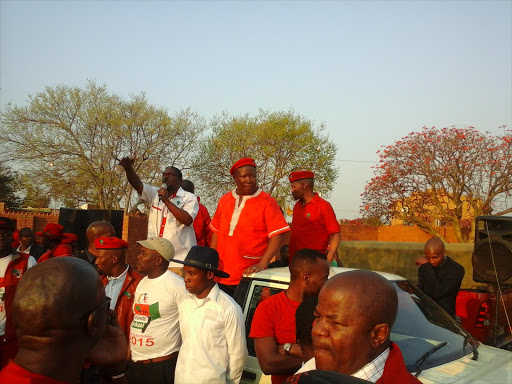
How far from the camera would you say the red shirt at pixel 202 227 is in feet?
21.4

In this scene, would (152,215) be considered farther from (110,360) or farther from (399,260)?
(399,260)

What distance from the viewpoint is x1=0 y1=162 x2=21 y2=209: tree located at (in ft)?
88.9

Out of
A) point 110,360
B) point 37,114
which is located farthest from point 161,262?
point 37,114

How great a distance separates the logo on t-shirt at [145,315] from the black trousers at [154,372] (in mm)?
289

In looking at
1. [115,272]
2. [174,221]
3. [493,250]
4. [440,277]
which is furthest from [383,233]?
[115,272]

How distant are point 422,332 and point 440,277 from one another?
2.67 meters

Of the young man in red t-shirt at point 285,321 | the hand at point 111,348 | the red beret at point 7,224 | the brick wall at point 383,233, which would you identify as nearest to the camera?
the hand at point 111,348

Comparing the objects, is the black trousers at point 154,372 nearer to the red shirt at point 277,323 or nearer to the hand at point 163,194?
the red shirt at point 277,323

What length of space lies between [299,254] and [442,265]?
3.78m

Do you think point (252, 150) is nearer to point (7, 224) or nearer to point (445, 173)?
point (445, 173)

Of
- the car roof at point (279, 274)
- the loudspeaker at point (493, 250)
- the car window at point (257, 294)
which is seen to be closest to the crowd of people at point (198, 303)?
the car roof at point (279, 274)

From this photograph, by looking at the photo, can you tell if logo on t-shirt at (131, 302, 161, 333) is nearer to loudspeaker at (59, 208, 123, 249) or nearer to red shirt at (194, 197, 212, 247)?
red shirt at (194, 197, 212, 247)

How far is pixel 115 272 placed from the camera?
5.04m

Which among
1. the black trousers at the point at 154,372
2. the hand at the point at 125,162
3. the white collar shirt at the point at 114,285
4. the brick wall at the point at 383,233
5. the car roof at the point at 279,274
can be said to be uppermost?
the brick wall at the point at 383,233
